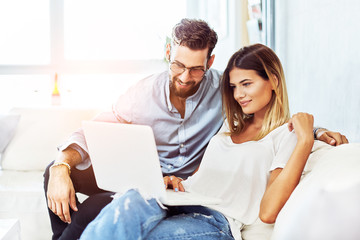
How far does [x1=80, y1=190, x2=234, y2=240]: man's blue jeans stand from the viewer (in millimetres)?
841

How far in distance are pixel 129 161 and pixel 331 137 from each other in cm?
59

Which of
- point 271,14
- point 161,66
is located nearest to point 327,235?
point 271,14

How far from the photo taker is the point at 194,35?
1446 mm

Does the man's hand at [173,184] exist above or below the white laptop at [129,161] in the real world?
below

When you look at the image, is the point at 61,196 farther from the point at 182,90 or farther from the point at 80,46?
the point at 80,46

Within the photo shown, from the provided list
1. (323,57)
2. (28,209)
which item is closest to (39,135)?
(28,209)

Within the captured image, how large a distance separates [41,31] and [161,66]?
1281 millimetres

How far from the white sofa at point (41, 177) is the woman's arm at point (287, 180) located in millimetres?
44

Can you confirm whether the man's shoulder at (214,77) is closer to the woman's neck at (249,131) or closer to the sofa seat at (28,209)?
the woman's neck at (249,131)

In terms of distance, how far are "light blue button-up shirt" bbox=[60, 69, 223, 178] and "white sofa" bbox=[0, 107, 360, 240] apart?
0.57m

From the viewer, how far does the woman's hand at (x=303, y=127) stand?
0.98m

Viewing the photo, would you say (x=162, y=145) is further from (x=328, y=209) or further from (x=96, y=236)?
(x=328, y=209)

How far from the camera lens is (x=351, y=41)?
1164mm

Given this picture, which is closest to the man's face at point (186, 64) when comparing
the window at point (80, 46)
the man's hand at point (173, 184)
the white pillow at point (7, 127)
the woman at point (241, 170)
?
the woman at point (241, 170)
